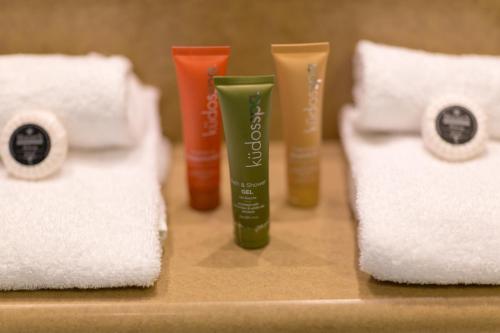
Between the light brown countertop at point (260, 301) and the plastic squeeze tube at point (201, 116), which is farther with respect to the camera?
the plastic squeeze tube at point (201, 116)

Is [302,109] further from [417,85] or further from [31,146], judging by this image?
[31,146]

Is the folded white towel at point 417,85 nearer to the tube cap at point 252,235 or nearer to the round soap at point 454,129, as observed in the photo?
the round soap at point 454,129

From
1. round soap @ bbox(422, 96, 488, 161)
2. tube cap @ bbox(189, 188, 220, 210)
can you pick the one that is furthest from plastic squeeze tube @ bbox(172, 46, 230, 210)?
round soap @ bbox(422, 96, 488, 161)

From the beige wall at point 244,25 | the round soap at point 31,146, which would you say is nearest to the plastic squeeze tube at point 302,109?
the beige wall at point 244,25

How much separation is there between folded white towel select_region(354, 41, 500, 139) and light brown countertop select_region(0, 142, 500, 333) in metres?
0.17

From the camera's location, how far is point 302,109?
1.75 ft

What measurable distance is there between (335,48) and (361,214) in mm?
250

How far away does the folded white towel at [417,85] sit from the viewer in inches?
22.1

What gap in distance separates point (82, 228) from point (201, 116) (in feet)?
0.54

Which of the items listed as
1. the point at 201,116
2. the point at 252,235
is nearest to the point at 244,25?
the point at 201,116

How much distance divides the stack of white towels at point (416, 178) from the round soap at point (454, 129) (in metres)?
0.01

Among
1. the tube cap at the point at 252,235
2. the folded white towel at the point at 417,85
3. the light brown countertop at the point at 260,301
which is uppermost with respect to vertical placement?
the folded white towel at the point at 417,85

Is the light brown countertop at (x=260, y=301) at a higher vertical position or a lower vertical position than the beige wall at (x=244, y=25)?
lower

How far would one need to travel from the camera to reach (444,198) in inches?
18.3
